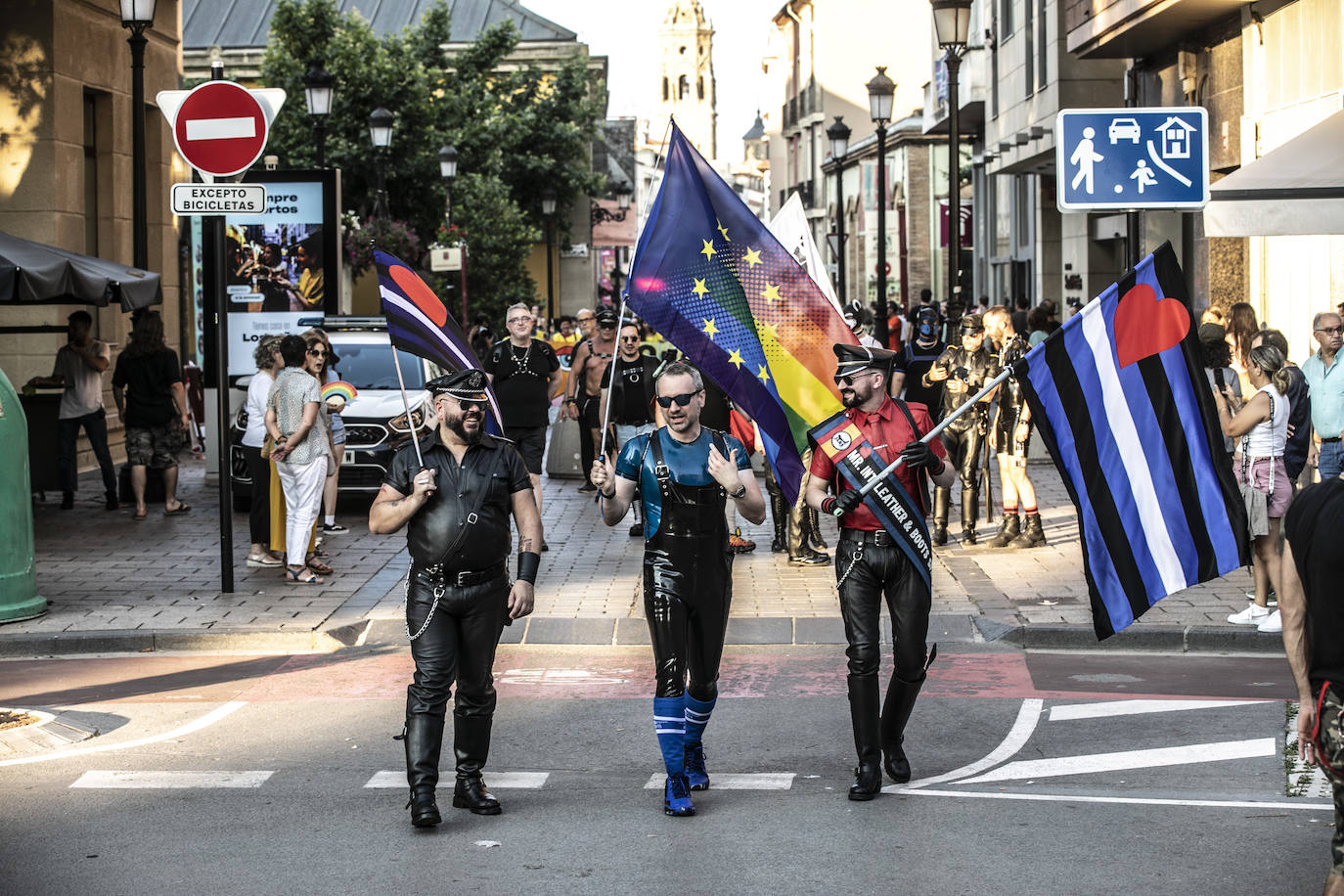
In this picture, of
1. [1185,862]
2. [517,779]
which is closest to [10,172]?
[517,779]

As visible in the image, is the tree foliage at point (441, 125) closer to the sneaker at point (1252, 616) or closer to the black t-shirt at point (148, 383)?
the black t-shirt at point (148, 383)

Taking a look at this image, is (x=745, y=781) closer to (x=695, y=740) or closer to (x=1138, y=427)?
(x=695, y=740)

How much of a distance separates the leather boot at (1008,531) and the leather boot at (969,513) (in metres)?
0.20

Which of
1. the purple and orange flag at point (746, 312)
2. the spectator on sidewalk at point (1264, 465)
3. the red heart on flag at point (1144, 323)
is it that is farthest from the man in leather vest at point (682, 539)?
the spectator on sidewalk at point (1264, 465)

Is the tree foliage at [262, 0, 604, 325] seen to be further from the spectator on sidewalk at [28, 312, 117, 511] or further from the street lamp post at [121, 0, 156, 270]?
the spectator on sidewalk at [28, 312, 117, 511]

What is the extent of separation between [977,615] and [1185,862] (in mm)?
5109

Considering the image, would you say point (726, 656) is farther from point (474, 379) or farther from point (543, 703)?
point (474, 379)

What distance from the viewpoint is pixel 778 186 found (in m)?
91.0

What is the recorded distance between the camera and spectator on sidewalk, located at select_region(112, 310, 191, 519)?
16.0 meters

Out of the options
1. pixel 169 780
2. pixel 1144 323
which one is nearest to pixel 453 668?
pixel 169 780

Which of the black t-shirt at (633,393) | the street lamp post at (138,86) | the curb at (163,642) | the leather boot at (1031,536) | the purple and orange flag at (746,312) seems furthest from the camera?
the street lamp post at (138,86)

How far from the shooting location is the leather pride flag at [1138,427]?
7457 mm

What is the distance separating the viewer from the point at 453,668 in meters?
6.79

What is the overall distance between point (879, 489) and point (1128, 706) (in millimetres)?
2391
